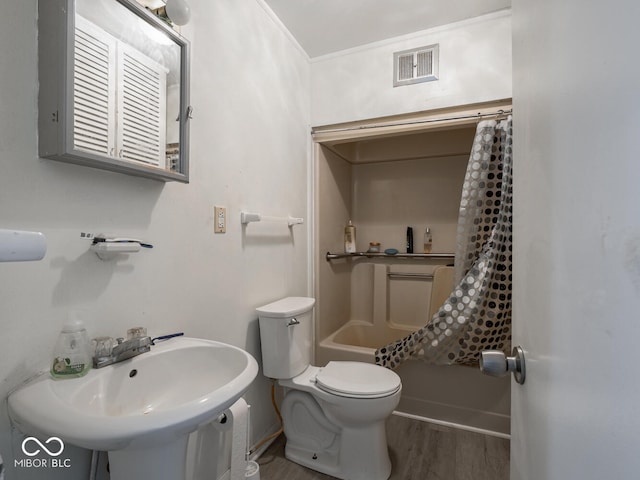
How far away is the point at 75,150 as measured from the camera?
83 cm

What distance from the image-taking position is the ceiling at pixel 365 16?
1.80 meters

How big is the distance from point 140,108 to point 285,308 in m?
1.13

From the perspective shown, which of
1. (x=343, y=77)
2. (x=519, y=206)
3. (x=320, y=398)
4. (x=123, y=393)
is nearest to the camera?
(x=519, y=206)

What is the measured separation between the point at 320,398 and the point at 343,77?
82.7 inches

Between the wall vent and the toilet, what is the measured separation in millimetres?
1588

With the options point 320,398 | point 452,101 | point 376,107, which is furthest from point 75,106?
point 452,101

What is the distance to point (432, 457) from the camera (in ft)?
5.69

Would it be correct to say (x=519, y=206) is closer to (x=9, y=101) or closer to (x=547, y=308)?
(x=547, y=308)

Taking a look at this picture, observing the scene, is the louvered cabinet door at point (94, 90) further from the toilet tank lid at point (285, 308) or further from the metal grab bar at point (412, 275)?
the metal grab bar at point (412, 275)

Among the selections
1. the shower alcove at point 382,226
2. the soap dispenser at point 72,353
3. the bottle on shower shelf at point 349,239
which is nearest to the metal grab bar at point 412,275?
the shower alcove at point 382,226

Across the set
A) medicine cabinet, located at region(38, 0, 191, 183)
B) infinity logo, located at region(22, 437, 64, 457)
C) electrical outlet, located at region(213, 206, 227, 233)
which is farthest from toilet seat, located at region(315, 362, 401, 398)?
medicine cabinet, located at region(38, 0, 191, 183)

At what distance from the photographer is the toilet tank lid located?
1.64 metres

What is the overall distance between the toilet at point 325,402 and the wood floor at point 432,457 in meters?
0.08

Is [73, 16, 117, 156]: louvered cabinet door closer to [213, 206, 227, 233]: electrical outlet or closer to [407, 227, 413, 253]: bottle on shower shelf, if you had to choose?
[213, 206, 227, 233]: electrical outlet
